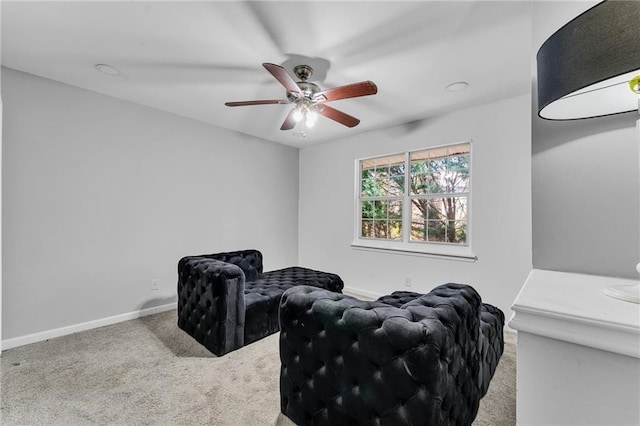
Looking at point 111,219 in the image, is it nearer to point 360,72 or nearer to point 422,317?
point 360,72

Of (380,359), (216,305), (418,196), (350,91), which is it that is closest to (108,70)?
(350,91)

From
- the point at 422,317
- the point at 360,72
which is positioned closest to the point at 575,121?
the point at 422,317

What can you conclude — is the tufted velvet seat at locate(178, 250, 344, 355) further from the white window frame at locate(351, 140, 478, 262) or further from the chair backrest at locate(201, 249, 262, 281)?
the white window frame at locate(351, 140, 478, 262)

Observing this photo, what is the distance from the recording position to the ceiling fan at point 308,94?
199 cm

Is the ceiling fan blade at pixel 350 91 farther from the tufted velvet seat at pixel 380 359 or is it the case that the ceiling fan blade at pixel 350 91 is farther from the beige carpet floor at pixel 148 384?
the beige carpet floor at pixel 148 384

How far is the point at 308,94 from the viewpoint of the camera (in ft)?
7.48

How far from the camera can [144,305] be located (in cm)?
326

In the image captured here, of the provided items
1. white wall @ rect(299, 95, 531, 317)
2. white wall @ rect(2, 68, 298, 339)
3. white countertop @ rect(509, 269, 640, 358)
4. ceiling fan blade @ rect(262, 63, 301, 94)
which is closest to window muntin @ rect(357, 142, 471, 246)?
white wall @ rect(299, 95, 531, 317)

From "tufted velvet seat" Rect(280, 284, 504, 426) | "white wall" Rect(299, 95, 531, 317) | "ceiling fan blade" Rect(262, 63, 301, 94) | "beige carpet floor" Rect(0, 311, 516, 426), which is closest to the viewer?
"tufted velvet seat" Rect(280, 284, 504, 426)

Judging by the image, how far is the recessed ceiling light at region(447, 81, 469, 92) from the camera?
262cm

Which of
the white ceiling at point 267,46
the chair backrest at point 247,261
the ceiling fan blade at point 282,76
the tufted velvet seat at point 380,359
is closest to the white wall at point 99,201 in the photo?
the white ceiling at point 267,46

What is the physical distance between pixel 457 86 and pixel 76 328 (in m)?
4.45

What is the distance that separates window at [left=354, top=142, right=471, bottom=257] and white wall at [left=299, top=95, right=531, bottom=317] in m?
0.14

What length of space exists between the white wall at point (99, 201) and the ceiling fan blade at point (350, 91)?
87.3 inches
